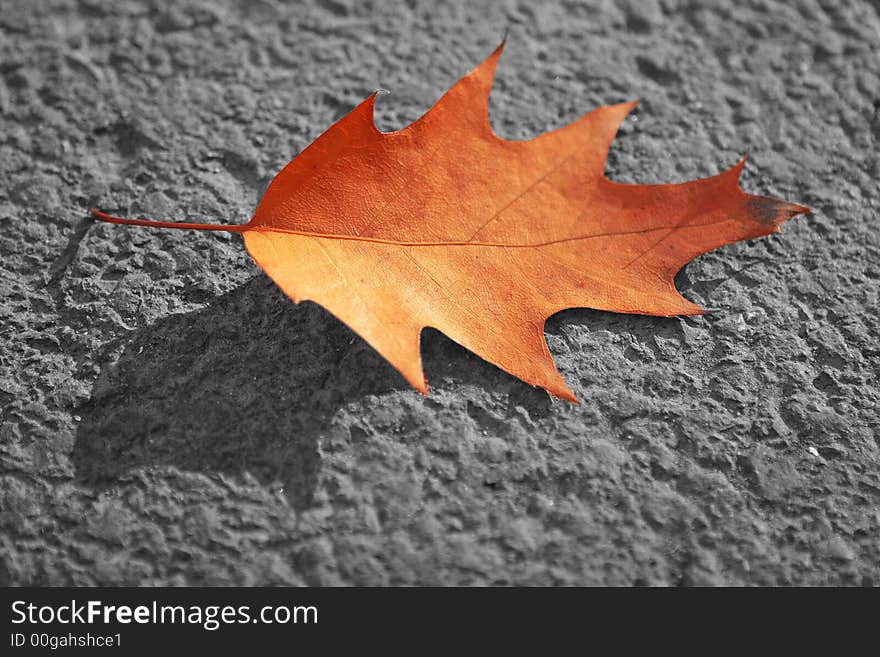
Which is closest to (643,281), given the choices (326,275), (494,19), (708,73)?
(326,275)

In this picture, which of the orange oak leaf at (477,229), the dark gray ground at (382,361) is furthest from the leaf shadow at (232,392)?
the orange oak leaf at (477,229)

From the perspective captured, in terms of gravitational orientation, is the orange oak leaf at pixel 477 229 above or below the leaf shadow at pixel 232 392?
above

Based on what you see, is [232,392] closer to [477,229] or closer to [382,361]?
[382,361]

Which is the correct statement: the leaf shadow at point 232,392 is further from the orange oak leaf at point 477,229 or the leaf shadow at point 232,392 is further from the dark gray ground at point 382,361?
the orange oak leaf at point 477,229

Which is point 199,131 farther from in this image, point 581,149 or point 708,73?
point 708,73
